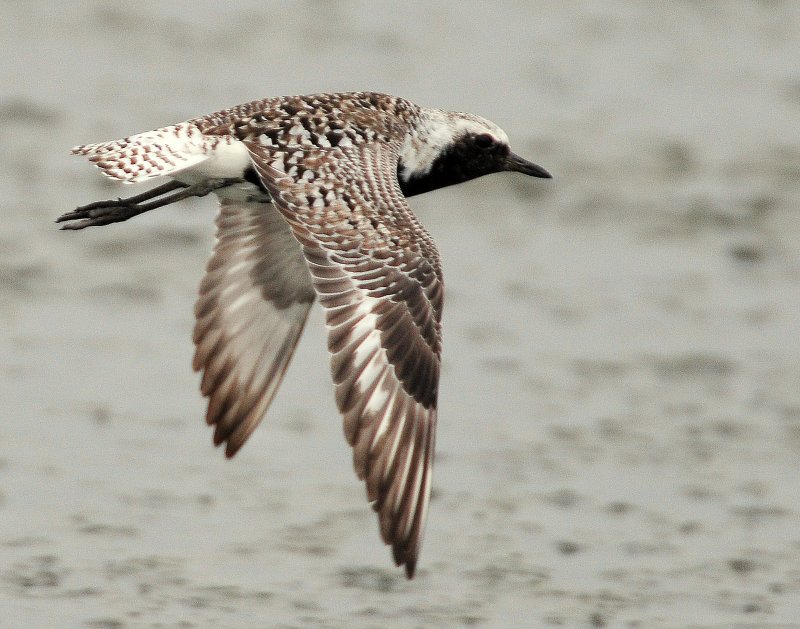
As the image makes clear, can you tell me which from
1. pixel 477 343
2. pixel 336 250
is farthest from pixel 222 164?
pixel 477 343

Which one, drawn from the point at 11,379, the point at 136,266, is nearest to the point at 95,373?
the point at 11,379

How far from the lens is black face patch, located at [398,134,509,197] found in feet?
28.2

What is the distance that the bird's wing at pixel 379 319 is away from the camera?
6.93m

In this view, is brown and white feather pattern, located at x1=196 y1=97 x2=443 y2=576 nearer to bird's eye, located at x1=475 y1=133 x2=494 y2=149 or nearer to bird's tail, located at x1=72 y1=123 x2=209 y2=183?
bird's tail, located at x1=72 y1=123 x2=209 y2=183

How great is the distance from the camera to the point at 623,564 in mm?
9234

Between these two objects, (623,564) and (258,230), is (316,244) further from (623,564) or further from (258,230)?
(623,564)

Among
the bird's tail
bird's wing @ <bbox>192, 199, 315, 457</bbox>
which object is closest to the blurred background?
bird's wing @ <bbox>192, 199, 315, 457</bbox>

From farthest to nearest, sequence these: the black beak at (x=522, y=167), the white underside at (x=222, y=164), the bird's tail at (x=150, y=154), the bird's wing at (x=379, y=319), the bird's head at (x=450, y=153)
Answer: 1. the black beak at (x=522, y=167)
2. the bird's head at (x=450, y=153)
3. the white underside at (x=222, y=164)
4. the bird's tail at (x=150, y=154)
5. the bird's wing at (x=379, y=319)

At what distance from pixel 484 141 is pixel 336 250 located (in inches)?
71.1

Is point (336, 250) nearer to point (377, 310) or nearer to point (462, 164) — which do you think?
point (377, 310)

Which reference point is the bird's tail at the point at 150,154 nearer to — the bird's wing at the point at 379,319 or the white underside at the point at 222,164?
the white underside at the point at 222,164

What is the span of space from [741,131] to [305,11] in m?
3.51

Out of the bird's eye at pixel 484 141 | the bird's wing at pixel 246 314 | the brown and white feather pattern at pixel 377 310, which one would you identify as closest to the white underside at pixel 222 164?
the brown and white feather pattern at pixel 377 310

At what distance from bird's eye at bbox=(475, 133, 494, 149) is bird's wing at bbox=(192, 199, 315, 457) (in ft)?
3.19
